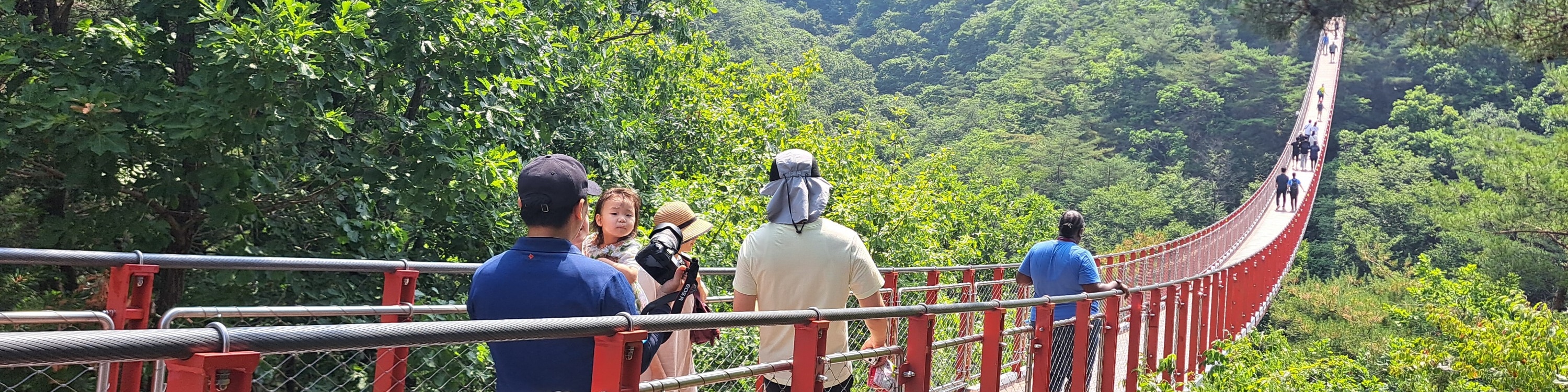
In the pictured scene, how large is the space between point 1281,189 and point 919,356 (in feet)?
79.3

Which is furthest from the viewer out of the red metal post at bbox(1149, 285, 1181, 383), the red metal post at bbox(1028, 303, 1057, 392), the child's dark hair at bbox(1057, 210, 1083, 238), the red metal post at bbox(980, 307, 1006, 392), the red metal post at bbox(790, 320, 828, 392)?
the red metal post at bbox(1149, 285, 1181, 383)

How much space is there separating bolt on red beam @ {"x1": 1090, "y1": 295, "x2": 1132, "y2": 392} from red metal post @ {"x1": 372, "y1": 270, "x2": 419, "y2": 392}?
278cm

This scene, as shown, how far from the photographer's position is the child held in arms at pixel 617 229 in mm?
2955

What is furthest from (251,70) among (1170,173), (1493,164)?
(1170,173)

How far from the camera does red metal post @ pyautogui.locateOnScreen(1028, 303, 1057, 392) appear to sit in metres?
4.04

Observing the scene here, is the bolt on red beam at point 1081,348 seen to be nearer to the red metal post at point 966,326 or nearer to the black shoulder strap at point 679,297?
the red metal post at point 966,326

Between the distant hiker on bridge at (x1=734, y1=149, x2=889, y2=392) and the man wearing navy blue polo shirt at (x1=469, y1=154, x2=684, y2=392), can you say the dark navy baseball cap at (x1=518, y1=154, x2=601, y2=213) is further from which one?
the distant hiker on bridge at (x1=734, y1=149, x2=889, y2=392)

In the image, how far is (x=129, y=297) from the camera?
2.88 metres

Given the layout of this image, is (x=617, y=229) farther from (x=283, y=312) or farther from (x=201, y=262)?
(x=201, y=262)

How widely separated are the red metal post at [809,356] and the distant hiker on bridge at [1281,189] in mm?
24219

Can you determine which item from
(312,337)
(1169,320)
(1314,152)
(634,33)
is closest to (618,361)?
(312,337)

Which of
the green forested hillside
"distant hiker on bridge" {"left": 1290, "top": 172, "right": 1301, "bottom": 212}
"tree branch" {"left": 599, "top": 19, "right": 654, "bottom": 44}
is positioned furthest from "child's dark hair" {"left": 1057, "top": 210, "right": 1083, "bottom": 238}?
"distant hiker on bridge" {"left": 1290, "top": 172, "right": 1301, "bottom": 212}

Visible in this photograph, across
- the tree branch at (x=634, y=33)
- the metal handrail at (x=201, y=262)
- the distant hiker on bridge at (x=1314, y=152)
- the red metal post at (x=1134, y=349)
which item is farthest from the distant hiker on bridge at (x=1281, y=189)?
the metal handrail at (x=201, y=262)

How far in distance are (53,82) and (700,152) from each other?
25.3 ft
